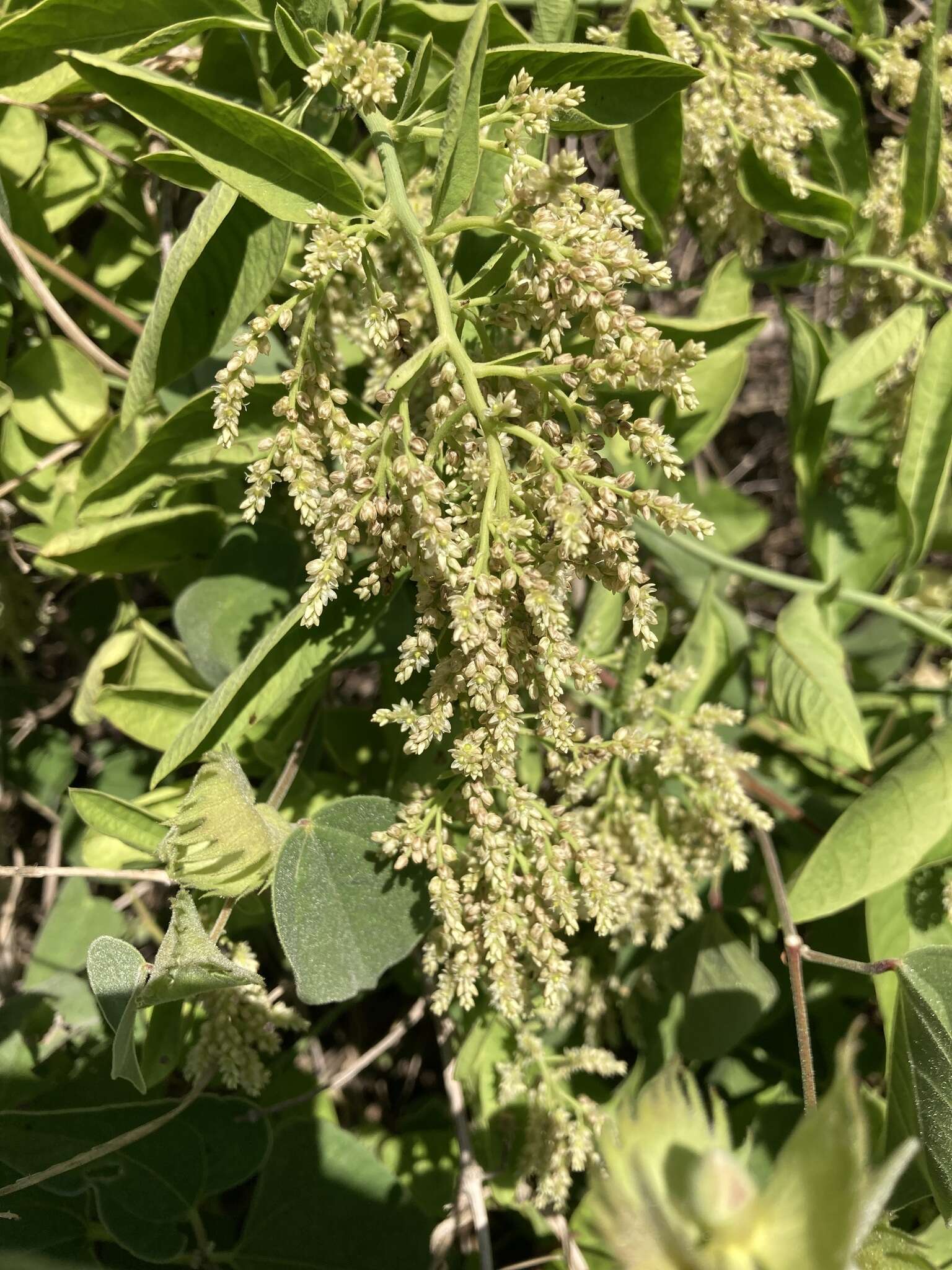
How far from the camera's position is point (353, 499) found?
1.05 metres

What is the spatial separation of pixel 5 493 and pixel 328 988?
1.03 metres

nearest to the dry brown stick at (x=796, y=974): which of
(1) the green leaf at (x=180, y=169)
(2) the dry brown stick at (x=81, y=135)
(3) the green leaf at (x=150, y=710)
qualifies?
(3) the green leaf at (x=150, y=710)

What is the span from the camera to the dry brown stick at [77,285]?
5.41ft

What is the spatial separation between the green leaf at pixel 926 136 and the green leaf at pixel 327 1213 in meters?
1.84

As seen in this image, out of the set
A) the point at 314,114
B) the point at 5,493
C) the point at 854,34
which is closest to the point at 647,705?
the point at 314,114

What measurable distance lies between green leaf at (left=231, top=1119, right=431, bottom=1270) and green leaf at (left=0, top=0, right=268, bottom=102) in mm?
1611

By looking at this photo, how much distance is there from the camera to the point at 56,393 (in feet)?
5.67

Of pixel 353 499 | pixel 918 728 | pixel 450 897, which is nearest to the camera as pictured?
pixel 353 499

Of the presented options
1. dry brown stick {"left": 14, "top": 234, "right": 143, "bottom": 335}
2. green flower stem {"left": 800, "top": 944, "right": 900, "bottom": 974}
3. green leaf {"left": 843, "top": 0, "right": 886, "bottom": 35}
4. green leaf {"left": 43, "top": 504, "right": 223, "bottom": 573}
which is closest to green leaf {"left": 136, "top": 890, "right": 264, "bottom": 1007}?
green leaf {"left": 43, "top": 504, "right": 223, "bottom": 573}

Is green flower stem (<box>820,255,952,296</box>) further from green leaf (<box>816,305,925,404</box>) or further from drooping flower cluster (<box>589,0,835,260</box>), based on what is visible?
drooping flower cluster (<box>589,0,835,260</box>)

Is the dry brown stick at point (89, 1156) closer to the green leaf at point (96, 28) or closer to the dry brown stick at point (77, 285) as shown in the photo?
the dry brown stick at point (77, 285)

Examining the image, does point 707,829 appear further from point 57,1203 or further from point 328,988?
point 57,1203

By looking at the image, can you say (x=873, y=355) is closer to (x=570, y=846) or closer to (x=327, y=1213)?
(x=570, y=846)

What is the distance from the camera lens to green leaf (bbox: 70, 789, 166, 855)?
137 cm
